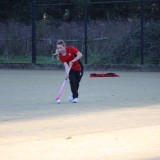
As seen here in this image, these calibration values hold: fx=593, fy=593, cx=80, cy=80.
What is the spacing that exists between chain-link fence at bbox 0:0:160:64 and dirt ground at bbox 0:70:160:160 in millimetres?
6436

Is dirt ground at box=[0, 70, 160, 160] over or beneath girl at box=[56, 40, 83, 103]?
beneath

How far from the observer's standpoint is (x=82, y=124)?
8.74 meters

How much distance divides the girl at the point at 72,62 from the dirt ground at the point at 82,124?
13.1 inches

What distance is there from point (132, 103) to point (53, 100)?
1.75 m

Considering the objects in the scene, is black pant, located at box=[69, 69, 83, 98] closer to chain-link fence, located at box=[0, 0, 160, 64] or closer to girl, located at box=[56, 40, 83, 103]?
girl, located at box=[56, 40, 83, 103]

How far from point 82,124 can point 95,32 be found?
1405cm

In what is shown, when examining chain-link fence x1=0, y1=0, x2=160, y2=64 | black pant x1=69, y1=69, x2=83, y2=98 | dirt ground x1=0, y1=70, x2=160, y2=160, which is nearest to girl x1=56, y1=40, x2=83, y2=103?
black pant x1=69, y1=69, x2=83, y2=98

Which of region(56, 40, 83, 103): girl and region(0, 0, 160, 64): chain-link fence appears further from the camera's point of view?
region(0, 0, 160, 64): chain-link fence

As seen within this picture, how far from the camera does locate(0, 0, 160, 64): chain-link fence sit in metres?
21.8

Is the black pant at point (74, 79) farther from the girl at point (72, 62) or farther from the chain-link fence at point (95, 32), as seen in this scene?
the chain-link fence at point (95, 32)

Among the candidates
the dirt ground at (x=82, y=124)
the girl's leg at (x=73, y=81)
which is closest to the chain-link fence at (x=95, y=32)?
the dirt ground at (x=82, y=124)

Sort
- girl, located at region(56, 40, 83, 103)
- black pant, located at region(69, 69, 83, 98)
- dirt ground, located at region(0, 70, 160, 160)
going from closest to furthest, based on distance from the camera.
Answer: dirt ground, located at region(0, 70, 160, 160), girl, located at region(56, 40, 83, 103), black pant, located at region(69, 69, 83, 98)

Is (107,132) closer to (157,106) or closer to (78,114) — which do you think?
(78,114)

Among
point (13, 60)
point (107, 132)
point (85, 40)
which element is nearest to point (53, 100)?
point (107, 132)
